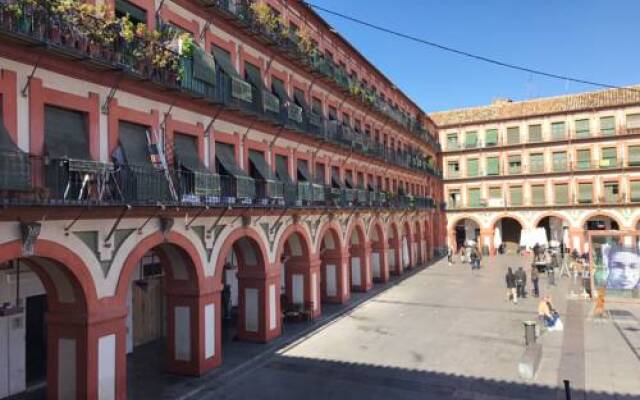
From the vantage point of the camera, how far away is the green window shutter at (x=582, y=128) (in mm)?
45188

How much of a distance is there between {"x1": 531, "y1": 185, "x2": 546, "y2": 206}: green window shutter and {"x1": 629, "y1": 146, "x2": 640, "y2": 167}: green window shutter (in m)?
7.42

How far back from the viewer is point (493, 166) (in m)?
49.1

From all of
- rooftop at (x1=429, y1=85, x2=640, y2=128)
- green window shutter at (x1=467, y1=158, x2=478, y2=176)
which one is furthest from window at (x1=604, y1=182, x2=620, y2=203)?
green window shutter at (x1=467, y1=158, x2=478, y2=176)

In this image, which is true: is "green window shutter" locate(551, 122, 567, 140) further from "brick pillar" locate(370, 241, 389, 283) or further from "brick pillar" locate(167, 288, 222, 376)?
"brick pillar" locate(167, 288, 222, 376)

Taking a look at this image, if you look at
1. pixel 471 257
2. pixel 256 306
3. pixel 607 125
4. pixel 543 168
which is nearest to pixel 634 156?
pixel 607 125

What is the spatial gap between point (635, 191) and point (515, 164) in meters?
10.2

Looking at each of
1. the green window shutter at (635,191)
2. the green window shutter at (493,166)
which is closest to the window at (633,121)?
the green window shutter at (635,191)

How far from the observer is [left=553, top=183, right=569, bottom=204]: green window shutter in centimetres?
4557

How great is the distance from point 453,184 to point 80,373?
45.1m

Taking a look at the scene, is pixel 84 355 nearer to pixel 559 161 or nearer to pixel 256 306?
pixel 256 306

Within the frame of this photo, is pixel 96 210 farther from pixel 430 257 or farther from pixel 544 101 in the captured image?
pixel 544 101

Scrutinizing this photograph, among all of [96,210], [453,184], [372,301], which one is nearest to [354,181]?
[372,301]

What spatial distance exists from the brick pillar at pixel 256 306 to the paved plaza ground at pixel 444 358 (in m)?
1.21

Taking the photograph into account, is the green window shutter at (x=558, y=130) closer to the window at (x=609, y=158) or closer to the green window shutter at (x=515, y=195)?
the window at (x=609, y=158)
